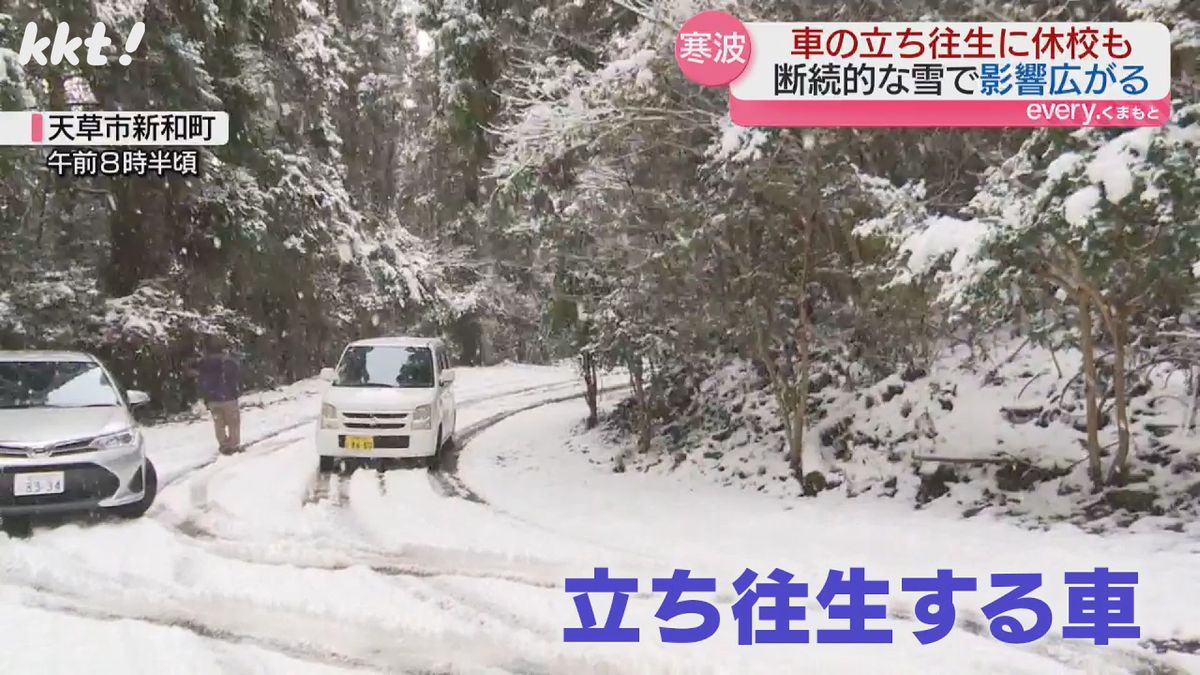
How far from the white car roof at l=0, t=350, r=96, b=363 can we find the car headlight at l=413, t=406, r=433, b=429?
11.3ft

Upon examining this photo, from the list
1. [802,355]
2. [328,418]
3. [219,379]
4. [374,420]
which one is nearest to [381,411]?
[374,420]

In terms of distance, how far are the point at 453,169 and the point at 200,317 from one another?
5998 millimetres

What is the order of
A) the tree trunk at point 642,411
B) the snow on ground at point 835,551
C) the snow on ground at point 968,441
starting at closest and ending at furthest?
the snow on ground at point 835,551 → the snow on ground at point 968,441 → the tree trunk at point 642,411

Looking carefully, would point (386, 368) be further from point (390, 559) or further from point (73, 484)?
point (390, 559)

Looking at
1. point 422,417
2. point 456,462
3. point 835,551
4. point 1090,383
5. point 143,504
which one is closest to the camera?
point 835,551

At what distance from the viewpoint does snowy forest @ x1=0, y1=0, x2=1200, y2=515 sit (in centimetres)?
552

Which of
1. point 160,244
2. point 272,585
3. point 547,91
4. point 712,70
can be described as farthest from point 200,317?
point 712,70

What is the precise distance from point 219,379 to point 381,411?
2.95m

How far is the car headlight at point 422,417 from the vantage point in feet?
33.6

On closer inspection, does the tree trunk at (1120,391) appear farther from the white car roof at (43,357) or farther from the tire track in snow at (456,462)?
the white car roof at (43,357)

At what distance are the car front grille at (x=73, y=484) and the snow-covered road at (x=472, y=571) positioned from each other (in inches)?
11.0

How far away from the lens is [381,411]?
1013 cm

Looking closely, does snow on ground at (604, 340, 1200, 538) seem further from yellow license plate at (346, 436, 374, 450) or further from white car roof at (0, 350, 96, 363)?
white car roof at (0, 350, 96, 363)

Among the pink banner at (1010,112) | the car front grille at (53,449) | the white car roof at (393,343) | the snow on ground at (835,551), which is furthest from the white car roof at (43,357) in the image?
the pink banner at (1010,112)
